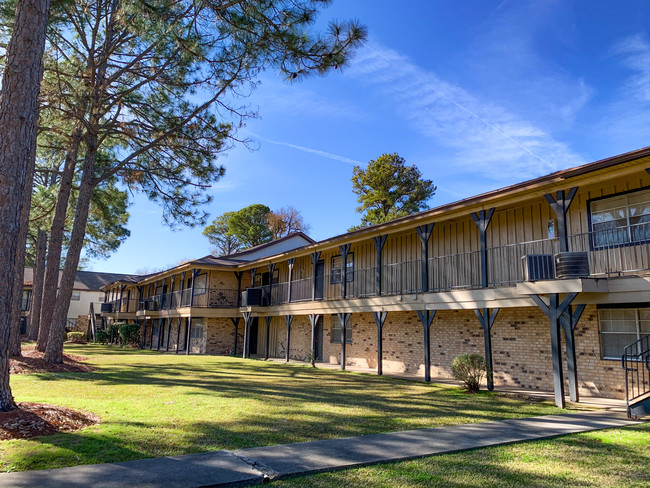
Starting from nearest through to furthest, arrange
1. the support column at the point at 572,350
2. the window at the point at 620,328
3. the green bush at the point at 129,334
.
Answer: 1. the support column at the point at 572,350
2. the window at the point at 620,328
3. the green bush at the point at 129,334

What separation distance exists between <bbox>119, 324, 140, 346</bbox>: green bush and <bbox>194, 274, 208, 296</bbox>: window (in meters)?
7.38

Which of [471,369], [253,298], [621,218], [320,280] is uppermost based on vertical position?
[621,218]

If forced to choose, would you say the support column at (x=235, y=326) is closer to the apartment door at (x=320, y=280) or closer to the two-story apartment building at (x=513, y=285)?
the two-story apartment building at (x=513, y=285)

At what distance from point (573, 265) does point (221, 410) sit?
23.4 ft

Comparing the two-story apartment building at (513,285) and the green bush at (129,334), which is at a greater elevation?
the two-story apartment building at (513,285)

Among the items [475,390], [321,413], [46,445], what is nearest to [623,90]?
[475,390]

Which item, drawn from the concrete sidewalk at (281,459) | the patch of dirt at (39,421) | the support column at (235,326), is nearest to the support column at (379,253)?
the concrete sidewalk at (281,459)

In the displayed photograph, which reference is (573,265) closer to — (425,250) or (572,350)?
(572,350)

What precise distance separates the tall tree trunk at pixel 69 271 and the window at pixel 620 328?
610 inches

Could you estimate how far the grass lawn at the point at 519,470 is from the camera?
4383 millimetres

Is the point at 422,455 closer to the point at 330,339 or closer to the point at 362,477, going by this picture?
the point at 362,477

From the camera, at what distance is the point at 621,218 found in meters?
10.2

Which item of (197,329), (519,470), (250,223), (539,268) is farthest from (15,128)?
(250,223)

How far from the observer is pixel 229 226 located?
45906mm
